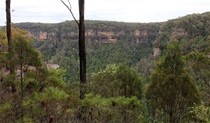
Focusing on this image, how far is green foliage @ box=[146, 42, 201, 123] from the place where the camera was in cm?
1349

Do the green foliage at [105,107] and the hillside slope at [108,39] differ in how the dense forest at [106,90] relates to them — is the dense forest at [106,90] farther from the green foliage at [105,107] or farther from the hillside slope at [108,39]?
the hillside slope at [108,39]

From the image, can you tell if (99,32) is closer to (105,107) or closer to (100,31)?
(100,31)

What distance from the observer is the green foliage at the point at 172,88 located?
44.3ft

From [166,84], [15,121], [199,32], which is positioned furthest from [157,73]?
[199,32]

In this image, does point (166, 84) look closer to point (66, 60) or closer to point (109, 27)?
point (66, 60)

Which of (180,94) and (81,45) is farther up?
(81,45)

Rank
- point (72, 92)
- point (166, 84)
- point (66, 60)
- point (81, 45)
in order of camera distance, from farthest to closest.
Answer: point (66, 60) → point (166, 84) → point (81, 45) → point (72, 92)

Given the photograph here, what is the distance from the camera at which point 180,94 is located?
1388 cm

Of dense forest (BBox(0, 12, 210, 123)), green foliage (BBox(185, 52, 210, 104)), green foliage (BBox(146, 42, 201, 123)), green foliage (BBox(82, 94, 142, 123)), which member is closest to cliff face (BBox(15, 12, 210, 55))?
dense forest (BBox(0, 12, 210, 123))

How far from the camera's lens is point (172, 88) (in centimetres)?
Answer: 1373

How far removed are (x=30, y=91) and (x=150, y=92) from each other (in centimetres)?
1119

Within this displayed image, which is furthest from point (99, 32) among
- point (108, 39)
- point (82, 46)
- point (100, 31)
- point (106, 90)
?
point (106, 90)

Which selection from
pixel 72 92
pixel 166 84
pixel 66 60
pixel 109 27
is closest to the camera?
pixel 72 92

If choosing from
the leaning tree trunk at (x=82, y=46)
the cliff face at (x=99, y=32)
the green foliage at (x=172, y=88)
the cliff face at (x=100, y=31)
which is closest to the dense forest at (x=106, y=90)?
the green foliage at (x=172, y=88)
